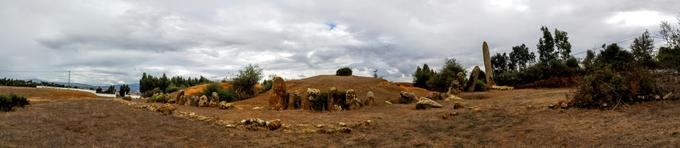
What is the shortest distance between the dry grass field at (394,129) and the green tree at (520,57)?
37987 millimetres

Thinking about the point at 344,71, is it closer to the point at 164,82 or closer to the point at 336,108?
the point at 336,108

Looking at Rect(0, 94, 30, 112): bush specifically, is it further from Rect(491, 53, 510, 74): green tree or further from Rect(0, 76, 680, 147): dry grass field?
Rect(491, 53, 510, 74): green tree

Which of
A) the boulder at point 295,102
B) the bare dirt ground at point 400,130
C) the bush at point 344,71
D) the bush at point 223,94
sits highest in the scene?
the bush at point 344,71

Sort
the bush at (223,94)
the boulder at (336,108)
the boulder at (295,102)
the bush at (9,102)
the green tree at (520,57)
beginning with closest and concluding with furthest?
the bush at (9,102) → the boulder at (336,108) → the boulder at (295,102) → the bush at (223,94) → the green tree at (520,57)

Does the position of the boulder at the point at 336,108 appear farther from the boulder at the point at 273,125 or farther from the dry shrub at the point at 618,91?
the dry shrub at the point at 618,91

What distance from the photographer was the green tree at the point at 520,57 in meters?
51.8

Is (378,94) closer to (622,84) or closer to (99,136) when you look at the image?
(622,84)

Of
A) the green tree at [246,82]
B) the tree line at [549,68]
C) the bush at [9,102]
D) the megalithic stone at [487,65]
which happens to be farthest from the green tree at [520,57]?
the bush at [9,102]

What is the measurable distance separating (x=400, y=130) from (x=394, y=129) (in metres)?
0.24

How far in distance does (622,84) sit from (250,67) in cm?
2369

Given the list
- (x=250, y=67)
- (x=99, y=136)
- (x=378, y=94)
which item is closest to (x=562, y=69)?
(x=378, y=94)

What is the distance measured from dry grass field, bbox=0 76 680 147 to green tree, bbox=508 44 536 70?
38.0 metres

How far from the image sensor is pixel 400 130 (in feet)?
43.7

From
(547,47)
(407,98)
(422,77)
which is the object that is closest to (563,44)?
(547,47)
